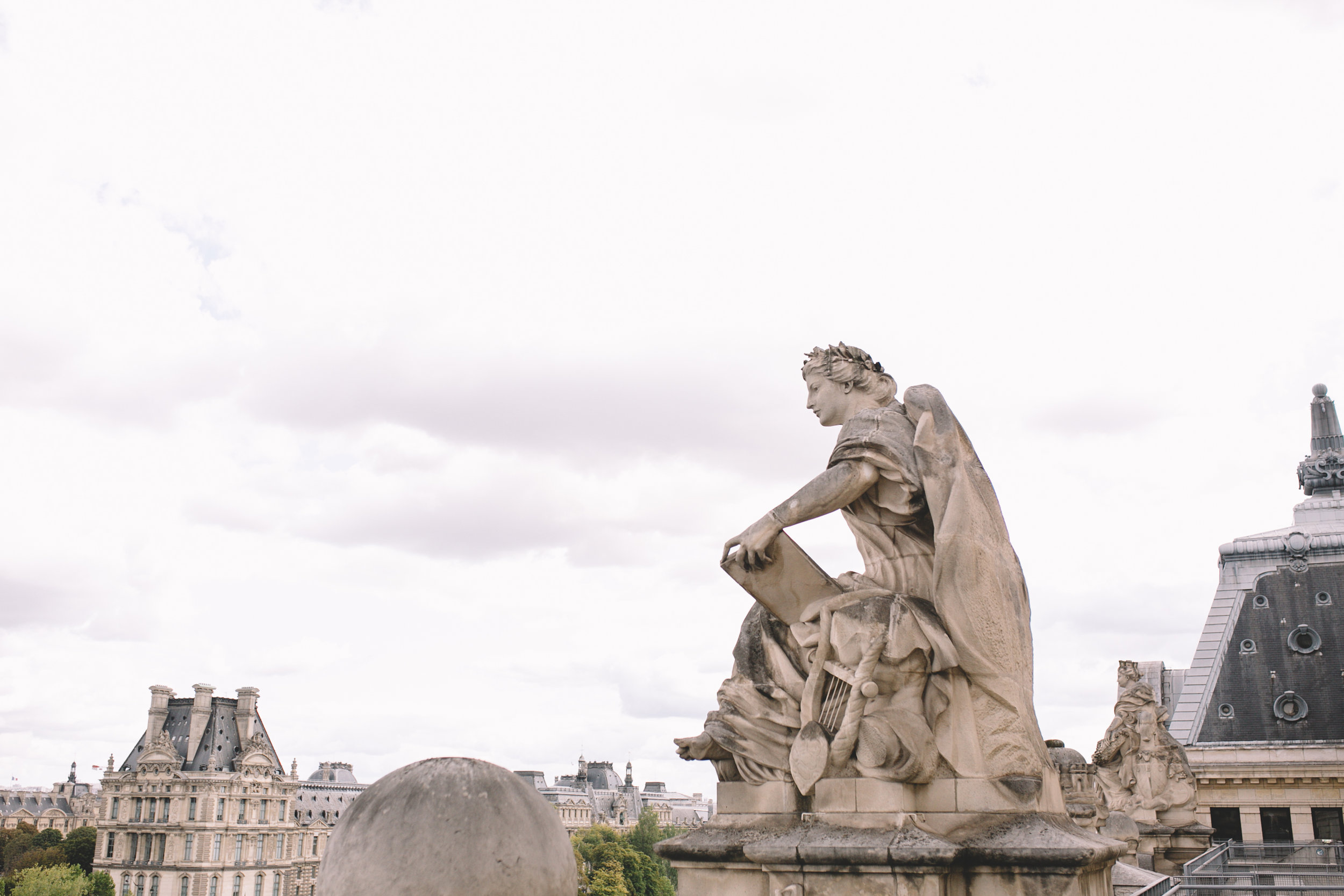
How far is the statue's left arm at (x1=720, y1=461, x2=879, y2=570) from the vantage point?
724cm

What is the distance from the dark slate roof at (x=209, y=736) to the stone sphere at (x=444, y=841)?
355ft

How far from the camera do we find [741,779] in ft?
24.1

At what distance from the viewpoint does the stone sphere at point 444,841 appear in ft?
12.8

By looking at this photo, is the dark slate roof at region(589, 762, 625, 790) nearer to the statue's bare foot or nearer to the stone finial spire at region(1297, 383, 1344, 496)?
the stone finial spire at region(1297, 383, 1344, 496)

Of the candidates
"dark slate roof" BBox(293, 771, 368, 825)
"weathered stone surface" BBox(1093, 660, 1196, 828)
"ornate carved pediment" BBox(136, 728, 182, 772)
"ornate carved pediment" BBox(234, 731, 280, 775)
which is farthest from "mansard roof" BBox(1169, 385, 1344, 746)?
"dark slate roof" BBox(293, 771, 368, 825)

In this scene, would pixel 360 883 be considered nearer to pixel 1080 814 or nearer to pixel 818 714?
pixel 818 714

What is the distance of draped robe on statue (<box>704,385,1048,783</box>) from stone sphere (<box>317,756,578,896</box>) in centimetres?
319

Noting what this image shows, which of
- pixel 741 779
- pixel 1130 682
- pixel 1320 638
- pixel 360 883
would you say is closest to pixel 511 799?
pixel 360 883

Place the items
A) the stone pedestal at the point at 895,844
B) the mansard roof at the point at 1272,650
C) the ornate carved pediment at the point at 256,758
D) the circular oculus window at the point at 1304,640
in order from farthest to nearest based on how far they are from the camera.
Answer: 1. the ornate carved pediment at the point at 256,758
2. the circular oculus window at the point at 1304,640
3. the mansard roof at the point at 1272,650
4. the stone pedestal at the point at 895,844

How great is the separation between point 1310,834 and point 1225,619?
32.3 feet

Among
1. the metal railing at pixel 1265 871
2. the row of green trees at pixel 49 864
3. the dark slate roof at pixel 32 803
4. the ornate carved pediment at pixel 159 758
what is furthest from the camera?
the dark slate roof at pixel 32 803

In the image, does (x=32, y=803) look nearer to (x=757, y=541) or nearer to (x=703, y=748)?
(x=703, y=748)

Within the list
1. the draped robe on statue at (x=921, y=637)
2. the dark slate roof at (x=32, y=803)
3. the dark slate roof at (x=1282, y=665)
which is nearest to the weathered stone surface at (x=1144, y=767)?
the draped robe on statue at (x=921, y=637)

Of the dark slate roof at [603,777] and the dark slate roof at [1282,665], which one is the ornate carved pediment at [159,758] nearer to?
the dark slate roof at [603,777]
